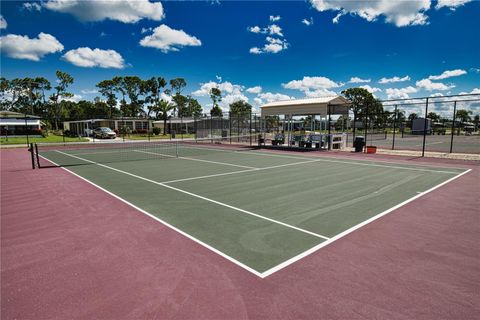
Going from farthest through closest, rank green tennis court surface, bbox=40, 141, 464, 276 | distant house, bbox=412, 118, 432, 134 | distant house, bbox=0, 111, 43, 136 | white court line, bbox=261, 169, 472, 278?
distant house, bbox=412, 118, 432, 134 → distant house, bbox=0, 111, 43, 136 → green tennis court surface, bbox=40, 141, 464, 276 → white court line, bbox=261, 169, 472, 278

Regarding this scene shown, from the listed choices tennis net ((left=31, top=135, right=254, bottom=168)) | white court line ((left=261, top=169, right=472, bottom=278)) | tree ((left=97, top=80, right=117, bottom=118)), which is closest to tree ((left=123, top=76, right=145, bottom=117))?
tree ((left=97, top=80, right=117, bottom=118))

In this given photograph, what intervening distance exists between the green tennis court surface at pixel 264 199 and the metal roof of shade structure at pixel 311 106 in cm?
1212

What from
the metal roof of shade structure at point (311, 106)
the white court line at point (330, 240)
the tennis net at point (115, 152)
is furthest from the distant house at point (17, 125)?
the white court line at point (330, 240)

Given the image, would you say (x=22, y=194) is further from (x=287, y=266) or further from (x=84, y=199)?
(x=287, y=266)

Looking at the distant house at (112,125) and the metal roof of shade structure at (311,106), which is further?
the distant house at (112,125)

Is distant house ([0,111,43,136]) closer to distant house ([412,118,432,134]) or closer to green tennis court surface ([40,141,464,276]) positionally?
green tennis court surface ([40,141,464,276])

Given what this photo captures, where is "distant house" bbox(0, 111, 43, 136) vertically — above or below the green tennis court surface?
above

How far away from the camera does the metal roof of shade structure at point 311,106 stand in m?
26.2

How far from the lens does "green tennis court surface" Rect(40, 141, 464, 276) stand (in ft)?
18.4

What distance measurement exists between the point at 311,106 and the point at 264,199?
2073 cm

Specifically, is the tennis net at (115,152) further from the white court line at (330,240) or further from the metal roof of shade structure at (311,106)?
the white court line at (330,240)

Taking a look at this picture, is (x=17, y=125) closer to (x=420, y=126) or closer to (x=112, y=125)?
(x=112, y=125)

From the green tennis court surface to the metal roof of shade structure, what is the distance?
39.8ft

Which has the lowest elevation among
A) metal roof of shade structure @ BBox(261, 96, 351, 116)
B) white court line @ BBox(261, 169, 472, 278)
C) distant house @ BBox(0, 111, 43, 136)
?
white court line @ BBox(261, 169, 472, 278)
